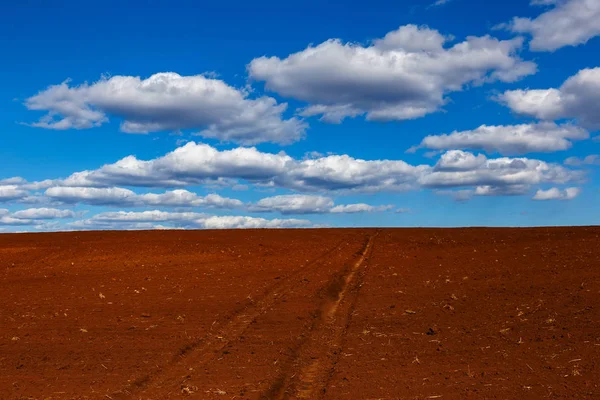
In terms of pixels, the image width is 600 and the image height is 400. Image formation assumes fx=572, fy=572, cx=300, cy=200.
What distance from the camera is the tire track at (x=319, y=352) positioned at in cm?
949

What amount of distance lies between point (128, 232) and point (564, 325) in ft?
118

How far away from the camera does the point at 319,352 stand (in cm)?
1193

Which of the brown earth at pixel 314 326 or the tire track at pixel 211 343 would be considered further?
the tire track at pixel 211 343

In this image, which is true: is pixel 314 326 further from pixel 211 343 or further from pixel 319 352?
pixel 211 343

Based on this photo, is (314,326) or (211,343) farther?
(314,326)

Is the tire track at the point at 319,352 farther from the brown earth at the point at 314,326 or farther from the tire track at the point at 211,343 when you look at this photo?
the tire track at the point at 211,343

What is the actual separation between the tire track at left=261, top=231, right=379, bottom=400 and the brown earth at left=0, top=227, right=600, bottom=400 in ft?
0.14

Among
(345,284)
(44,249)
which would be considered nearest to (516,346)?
(345,284)

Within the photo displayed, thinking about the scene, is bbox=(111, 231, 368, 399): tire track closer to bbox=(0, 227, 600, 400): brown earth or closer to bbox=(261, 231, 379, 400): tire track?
bbox=(0, 227, 600, 400): brown earth

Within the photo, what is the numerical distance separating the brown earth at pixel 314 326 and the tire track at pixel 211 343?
2.0 inches

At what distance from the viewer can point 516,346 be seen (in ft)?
38.2

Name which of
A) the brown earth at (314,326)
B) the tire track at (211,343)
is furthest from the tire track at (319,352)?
the tire track at (211,343)

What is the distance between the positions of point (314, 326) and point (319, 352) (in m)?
2.43

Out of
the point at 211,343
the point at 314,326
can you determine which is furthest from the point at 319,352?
the point at 211,343
